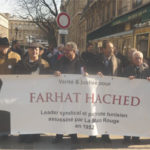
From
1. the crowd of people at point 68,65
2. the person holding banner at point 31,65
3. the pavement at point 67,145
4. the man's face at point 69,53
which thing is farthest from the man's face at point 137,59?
the person holding banner at point 31,65

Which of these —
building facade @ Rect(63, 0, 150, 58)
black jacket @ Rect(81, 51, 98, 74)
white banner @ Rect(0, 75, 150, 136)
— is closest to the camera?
white banner @ Rect(0, 75, 150, 136)

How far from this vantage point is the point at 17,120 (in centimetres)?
438

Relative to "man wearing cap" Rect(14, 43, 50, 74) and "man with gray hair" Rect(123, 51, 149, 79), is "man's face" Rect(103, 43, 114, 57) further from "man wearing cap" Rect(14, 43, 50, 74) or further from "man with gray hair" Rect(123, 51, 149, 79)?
"man wearing cap" Rect(14, 43, 50, 74)

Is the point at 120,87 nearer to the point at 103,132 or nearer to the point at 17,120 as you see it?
the point at 103,132

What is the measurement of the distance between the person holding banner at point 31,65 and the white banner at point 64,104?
16 cm

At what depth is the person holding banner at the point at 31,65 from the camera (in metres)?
4.44

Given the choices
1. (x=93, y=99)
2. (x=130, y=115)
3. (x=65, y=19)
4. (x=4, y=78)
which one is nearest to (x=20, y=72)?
(x=4, y=78)

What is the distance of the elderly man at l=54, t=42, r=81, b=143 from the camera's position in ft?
14.8

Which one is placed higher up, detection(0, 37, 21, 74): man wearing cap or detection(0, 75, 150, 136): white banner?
detection(0, 37, 21, 74): man wearing cap

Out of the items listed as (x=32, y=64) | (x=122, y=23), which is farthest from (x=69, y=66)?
(x=122, y=23)

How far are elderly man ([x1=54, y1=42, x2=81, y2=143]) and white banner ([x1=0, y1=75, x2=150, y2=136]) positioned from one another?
0.23m

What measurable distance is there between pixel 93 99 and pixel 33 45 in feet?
4.58

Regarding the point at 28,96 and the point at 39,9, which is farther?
the point at 39,9

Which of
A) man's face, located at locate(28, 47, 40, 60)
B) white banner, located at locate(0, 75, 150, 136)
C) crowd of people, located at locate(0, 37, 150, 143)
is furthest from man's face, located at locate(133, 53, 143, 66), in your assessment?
man's face, located at locate(28, 47, 40, 60)
